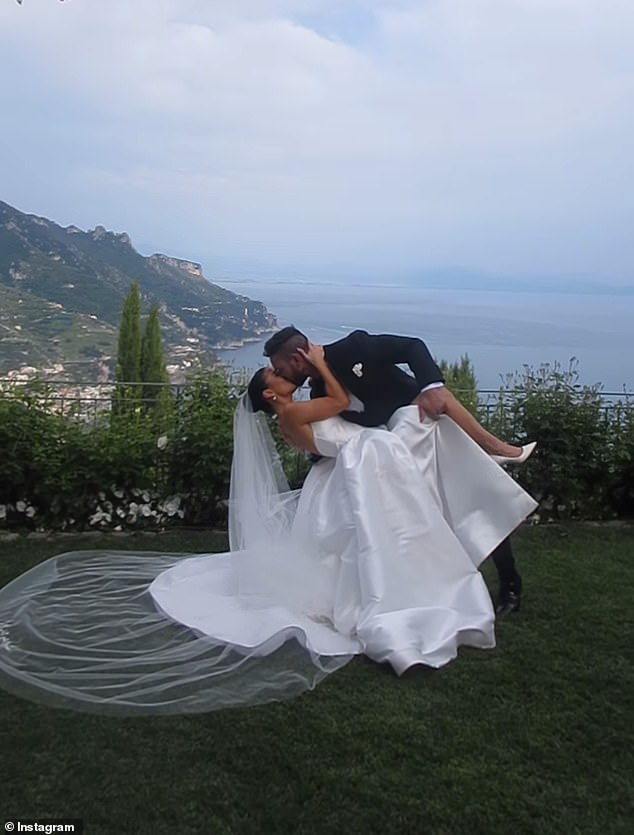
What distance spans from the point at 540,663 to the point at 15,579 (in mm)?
2694

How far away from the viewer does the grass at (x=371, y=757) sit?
2.37 meters

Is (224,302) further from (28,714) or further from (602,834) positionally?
(602,834)

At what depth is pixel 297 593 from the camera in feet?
12.7

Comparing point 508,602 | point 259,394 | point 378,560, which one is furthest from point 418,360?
point 508,602

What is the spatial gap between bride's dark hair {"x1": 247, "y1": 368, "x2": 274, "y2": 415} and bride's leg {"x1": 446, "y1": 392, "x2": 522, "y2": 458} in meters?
0.95

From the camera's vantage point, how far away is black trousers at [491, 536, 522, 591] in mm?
4039

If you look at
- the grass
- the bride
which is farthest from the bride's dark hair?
the grass

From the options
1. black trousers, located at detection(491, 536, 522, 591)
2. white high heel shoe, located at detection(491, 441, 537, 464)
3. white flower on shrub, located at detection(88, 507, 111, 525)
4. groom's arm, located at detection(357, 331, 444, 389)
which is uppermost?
groom's arm, located at detection(357, 331, 444, 389)

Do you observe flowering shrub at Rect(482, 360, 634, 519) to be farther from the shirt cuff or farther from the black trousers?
the shirt cuff

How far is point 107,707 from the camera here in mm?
2953

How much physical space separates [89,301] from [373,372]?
904 cm

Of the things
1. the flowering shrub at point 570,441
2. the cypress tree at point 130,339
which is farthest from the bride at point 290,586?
the cypress tree at point 130,339

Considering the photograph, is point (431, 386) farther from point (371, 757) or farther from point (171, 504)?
point (171, 504)

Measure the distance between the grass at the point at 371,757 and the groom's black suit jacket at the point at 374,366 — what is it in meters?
1.29
